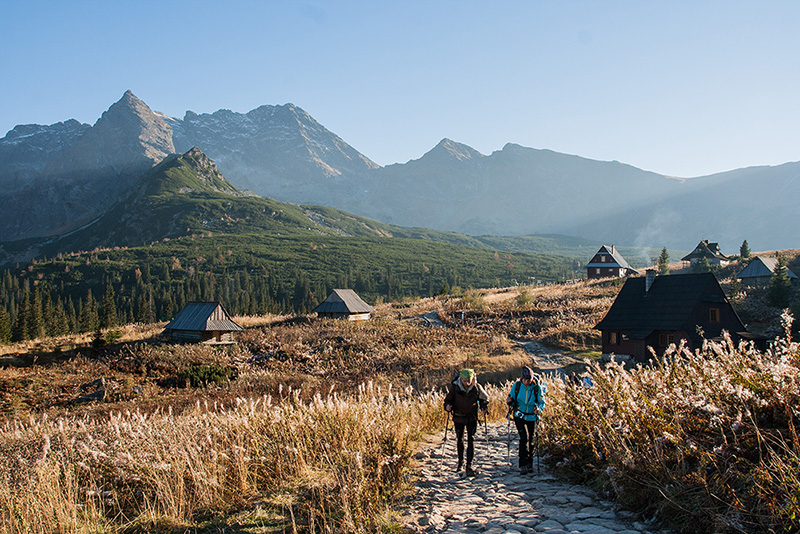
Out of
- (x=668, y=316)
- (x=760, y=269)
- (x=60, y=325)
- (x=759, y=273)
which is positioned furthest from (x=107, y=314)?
(x=760, y=269)

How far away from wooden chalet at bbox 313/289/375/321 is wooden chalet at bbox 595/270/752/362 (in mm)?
25191

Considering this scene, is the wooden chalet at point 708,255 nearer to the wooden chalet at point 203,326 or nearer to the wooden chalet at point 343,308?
the wooden chalet at point 343,308

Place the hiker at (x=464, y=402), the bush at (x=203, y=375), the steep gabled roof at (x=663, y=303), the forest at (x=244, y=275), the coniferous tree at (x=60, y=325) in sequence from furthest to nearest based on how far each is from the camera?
the forest at (x=244, y=275)
the coniferous tree at (x=60, y=325)
the steep gabled roof at (x=663, y=303)
the bush at (x=203, y=375)
the hiker at (x=464, y=402)

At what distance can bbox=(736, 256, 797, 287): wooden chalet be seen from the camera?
5546cm

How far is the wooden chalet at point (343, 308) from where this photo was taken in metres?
48.8

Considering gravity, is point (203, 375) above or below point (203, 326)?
below

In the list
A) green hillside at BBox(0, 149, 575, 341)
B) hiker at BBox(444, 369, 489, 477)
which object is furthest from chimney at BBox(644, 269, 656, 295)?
green hillside at BBox(0, 149, 575, 341)

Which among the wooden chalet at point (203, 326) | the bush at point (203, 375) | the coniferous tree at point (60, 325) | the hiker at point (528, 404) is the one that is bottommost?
the coniferous tree at point (60, 325)

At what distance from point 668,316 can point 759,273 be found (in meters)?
38.4

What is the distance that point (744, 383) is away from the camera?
501 cm

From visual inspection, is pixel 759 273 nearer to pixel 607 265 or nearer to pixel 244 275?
pixel 607 265

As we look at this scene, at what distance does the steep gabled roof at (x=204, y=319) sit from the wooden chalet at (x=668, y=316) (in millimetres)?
27668

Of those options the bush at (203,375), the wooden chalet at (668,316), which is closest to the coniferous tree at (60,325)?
the bush at (203,375)

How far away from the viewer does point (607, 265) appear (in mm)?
80062
